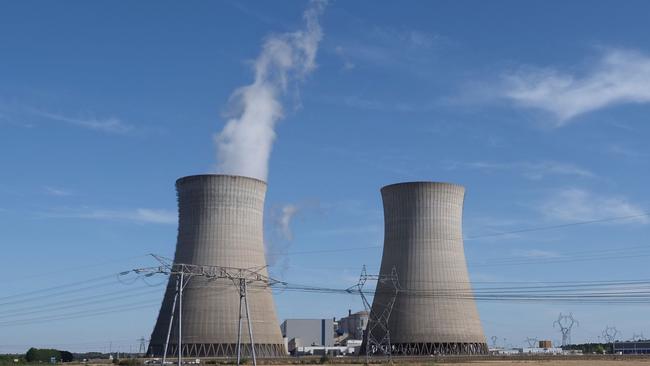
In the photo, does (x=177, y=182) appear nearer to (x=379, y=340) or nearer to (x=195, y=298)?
(x=195, y=298)

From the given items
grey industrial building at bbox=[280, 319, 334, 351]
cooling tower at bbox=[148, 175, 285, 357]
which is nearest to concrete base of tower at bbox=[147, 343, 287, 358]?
cooling tower at bbox=[148, 175, 285, 357]

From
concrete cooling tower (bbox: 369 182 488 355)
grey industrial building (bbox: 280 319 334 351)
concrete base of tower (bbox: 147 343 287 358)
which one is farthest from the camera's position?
grey industrial building (bbox: 280 319 334 351)

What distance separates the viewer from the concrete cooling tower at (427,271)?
49.2 metres

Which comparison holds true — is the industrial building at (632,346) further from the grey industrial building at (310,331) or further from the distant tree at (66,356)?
the distant tree at (66,356)

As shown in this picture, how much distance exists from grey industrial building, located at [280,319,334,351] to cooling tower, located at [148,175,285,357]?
3426 cm

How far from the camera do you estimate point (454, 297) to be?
49594mm

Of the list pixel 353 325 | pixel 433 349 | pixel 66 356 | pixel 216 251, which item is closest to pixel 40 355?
pixel 66 356

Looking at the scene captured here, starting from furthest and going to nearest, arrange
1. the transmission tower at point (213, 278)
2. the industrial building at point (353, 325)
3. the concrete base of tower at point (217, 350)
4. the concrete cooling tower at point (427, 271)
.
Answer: the industrial building at point (353, 325) < the concrete cooling tower at point (427, 271) < the concrete base of tower at point (217, 350) < the transmission tower at point (213, 278)

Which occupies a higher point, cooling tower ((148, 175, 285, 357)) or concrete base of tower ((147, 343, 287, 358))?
cooling tower ((148, 175, 285, 357))

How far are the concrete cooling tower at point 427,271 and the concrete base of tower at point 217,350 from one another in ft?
27.3

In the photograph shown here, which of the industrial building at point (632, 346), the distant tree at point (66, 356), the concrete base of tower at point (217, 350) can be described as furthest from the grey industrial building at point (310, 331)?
the industrial building at point (632, 346)

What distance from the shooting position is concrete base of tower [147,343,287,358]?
45438 millimetres

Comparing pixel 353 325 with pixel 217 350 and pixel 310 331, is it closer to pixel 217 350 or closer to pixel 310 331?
pixel 310 331

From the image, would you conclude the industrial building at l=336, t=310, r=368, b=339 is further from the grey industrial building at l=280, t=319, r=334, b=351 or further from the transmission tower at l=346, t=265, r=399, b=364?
the transmission tower at l=346, t=265, r=399, b=364
